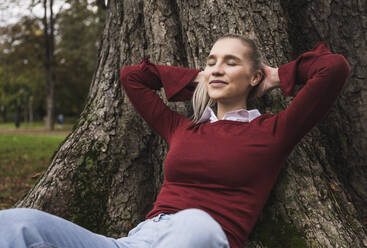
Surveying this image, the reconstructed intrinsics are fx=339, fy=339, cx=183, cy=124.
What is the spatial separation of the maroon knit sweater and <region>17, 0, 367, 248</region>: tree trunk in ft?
1.90

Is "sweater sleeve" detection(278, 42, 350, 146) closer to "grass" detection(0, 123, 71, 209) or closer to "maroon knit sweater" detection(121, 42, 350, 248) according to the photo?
"maroon knit sweater" detection(121, 42, 350, 248)

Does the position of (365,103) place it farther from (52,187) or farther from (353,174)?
(52,187)

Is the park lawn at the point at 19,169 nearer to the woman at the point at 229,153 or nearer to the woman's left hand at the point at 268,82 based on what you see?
the woman at the point at 229,153

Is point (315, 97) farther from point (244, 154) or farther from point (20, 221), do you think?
point (20, 221)

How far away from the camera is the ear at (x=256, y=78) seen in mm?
2576

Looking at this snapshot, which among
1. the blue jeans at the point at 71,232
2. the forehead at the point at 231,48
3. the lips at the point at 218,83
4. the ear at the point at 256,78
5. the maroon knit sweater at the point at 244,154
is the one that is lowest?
the blue jeans at the point at 71,232

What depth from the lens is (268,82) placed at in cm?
261

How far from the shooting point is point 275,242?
2484 mm

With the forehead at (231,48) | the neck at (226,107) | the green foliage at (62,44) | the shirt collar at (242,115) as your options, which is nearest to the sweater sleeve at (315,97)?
the shirt collar at (242,115)

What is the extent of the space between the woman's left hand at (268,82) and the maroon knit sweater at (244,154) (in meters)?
0.10

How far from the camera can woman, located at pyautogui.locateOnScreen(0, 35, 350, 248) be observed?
1764 mm

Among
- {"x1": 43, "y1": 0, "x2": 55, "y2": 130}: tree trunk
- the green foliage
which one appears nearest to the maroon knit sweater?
the green foliage

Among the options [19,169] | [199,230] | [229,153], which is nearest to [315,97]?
[229,153]

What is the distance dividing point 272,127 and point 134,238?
114 centimetres
